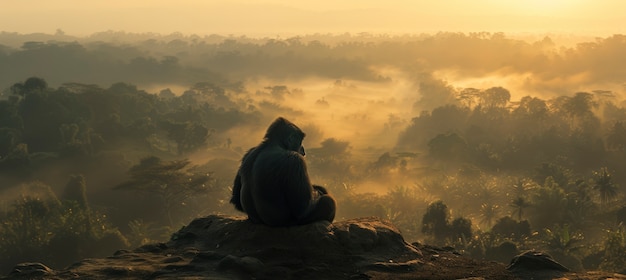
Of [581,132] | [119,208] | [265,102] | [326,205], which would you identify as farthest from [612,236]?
[265,102]

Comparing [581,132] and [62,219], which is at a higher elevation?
[581,132]

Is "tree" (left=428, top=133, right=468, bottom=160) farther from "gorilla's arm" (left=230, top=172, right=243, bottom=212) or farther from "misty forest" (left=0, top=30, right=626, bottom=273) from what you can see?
"gorilla's arm" (left=230, top=172, right=243, bottom=212)

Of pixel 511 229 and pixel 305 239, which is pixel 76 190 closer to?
pixel 511 229

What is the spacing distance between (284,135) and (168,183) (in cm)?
5427

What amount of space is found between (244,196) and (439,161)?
9876 cm

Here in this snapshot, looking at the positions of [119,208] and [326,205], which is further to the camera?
[119,208]

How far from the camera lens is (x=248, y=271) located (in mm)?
9328

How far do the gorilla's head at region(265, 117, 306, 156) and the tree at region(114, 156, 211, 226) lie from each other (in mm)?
50142

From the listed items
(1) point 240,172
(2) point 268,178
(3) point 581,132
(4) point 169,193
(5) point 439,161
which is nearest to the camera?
(2) point 268,178

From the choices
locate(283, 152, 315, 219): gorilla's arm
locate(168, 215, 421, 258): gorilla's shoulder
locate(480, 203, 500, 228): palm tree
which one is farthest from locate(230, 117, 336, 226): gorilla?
locate(480, 203, 500, 228): palm tree

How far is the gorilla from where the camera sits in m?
10.3

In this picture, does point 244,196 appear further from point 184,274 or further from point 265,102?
point 265,102

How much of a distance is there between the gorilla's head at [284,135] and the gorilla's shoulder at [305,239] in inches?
64.9

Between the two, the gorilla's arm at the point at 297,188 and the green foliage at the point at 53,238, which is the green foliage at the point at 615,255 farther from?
the gorilla's arm at the point at 297,188
